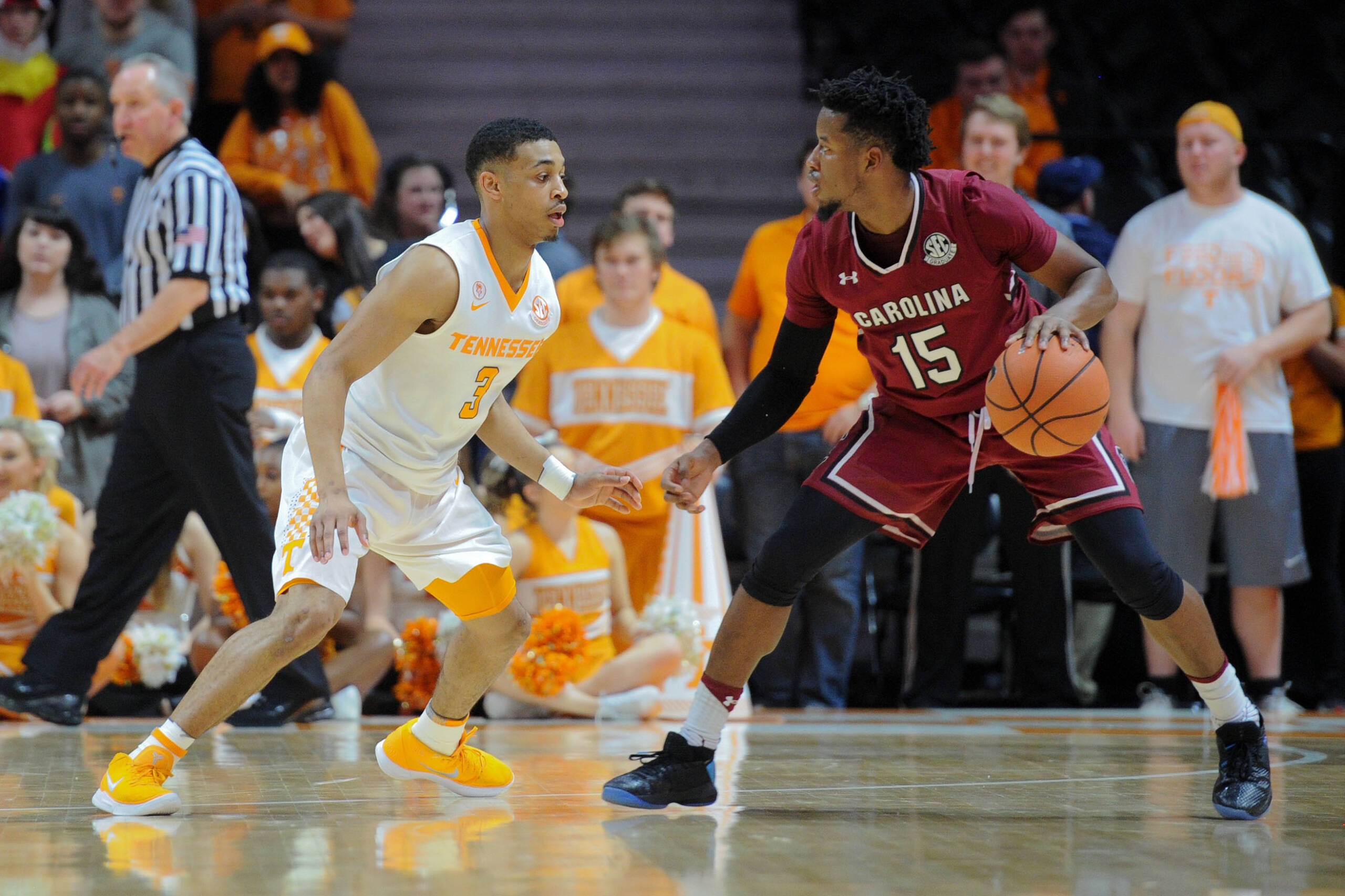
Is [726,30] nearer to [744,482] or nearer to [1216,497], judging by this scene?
[744,482]

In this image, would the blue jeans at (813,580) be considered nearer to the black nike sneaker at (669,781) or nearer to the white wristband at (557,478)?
the white wristband at (557,478)

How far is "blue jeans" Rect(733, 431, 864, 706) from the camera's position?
19.7ft

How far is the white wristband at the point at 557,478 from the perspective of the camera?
3.78 meters

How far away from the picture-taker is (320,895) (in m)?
2.55

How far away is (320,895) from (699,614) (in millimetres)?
3488

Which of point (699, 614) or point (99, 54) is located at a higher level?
point (99, 54)

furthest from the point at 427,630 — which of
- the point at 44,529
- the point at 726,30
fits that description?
the point at 726,30

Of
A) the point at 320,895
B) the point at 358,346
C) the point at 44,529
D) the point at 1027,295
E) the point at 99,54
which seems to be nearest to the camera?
the point at 320,895

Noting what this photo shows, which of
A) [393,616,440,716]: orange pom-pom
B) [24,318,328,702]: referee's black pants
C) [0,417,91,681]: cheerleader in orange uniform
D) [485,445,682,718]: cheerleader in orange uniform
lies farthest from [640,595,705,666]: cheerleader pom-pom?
[0,417,91,681]: cheerleader in orange uniform

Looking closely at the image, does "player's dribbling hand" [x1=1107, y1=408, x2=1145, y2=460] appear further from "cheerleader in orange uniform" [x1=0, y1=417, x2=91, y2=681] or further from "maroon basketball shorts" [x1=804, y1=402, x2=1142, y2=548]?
"cheerleader in orange uniform" [x1=0, y1=417, x2=91, y2=681]

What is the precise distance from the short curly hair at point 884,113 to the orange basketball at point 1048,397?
511 mm

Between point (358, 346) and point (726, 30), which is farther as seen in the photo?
point (726, 30)

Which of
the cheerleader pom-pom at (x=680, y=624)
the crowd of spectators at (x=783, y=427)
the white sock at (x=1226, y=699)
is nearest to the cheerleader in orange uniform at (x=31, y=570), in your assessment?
the crowd of spectators at (x=783, y=427)

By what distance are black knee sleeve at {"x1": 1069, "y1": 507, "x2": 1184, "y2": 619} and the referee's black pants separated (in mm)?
2630
